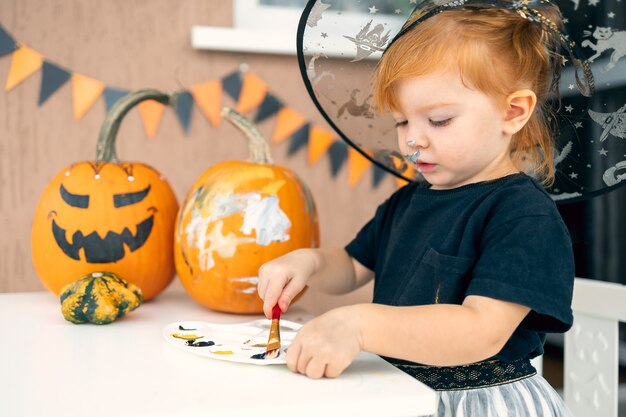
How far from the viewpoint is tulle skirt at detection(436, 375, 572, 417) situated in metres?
0.74

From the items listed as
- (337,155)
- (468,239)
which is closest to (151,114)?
(337,155)

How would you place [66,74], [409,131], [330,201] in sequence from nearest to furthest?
[409,131]
[66,74]
[330,201]

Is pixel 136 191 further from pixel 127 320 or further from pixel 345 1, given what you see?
pixel 345 1

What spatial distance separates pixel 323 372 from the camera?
60 cm

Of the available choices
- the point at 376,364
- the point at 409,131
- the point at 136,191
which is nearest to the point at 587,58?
the point at 409,131

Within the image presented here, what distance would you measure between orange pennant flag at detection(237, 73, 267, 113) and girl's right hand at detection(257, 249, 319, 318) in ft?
1.89

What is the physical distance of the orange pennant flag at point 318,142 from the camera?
4.62ft

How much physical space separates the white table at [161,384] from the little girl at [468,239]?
4 centimetres

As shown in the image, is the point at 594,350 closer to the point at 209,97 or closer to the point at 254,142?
the point at 254,142

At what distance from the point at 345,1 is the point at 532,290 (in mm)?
432

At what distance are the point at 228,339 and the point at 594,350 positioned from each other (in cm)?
56

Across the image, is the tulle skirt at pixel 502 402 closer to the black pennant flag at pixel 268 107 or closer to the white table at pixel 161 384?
the white table at pixel 161 384

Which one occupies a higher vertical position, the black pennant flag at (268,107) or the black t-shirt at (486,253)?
the black pennant flag at (268,107)

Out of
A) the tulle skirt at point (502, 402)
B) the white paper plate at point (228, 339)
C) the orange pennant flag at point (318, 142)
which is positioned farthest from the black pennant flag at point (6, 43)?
the tulle skirt at point (502, 402)
